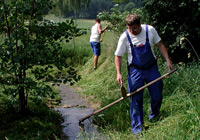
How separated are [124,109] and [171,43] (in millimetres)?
2744

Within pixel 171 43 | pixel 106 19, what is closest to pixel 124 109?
pixel 171 43

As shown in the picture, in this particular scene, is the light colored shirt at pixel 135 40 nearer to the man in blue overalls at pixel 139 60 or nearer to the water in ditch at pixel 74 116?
the man in blue overalls at pixel 139 60

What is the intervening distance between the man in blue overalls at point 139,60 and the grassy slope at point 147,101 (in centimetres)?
28

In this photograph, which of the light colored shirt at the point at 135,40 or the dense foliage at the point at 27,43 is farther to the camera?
the dense foliage at the point at 27,43

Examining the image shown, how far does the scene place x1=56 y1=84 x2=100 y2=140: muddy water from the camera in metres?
5.15

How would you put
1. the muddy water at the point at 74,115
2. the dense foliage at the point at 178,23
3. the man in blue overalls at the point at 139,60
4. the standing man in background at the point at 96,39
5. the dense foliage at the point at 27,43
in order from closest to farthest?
1. the man in blue overalls at the point at 139,60
2. the dense foliage at the point at 27,43
3. the muddy water at the point at 74,115
4. the dense foliage at the point at 178,23
5. the standing man in background at the point at 96,39

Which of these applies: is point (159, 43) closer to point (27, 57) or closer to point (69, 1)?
point (27, 57)

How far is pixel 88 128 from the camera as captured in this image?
5.59 metres

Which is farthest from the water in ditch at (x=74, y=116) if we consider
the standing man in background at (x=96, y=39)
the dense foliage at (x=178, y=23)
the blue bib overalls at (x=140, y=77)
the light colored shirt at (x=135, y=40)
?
the dense foliage at (x=178, y=23)

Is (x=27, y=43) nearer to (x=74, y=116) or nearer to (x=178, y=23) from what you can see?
(x=74, y=116)

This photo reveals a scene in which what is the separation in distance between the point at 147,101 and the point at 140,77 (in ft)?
4.20

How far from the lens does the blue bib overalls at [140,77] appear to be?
4582mm

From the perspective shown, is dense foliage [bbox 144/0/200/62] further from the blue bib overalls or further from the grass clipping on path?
the blue bib overalls

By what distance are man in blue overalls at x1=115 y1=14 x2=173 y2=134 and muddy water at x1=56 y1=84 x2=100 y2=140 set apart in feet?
2.69
